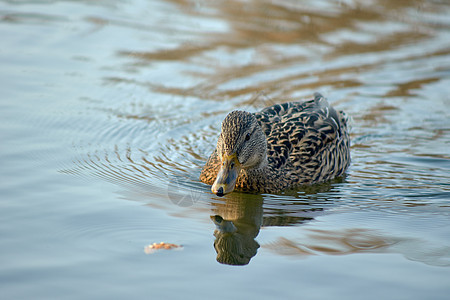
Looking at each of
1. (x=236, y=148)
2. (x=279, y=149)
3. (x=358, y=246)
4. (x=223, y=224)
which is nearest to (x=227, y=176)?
(x=236, y=148)

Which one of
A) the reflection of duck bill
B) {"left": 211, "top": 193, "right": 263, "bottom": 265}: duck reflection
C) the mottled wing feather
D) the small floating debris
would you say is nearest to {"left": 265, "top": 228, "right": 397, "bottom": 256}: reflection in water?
{"left": 211, "top": 193, "right": 263, "bottom": 265}: duck reflection

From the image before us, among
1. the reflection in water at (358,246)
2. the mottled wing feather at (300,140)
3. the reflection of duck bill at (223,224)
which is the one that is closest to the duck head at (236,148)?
the reflection of duck bill at (223,224)

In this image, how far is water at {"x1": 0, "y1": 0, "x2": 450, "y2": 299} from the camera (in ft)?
15.5

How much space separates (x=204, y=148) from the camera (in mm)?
8109

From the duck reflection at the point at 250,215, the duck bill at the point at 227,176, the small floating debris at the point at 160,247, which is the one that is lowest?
the duck reflection at the point at 250,215

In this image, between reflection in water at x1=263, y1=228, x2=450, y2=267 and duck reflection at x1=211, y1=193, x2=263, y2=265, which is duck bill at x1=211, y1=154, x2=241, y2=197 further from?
reflection in water at x1=263, y1=228, x2=450, y2=267

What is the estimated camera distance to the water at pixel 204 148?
473 cm

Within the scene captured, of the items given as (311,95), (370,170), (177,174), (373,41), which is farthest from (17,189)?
(373,41)

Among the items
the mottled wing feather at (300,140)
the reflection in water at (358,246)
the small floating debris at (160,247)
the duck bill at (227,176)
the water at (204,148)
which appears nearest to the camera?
the water at (204,148)

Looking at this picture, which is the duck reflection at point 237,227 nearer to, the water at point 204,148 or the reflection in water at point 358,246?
the water at point 204,148

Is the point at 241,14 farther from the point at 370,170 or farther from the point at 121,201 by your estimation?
the point at 121,201

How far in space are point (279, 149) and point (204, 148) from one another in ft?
4.15

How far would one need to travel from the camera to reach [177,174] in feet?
23.2

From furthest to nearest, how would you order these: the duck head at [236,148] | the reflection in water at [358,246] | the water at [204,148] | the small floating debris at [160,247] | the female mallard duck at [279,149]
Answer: the female mallard duck at [279,149]
the duck head at [236,148]
the reflection in water at [358,246]
the small floating debris at [160,247]
the water at [204,148]
